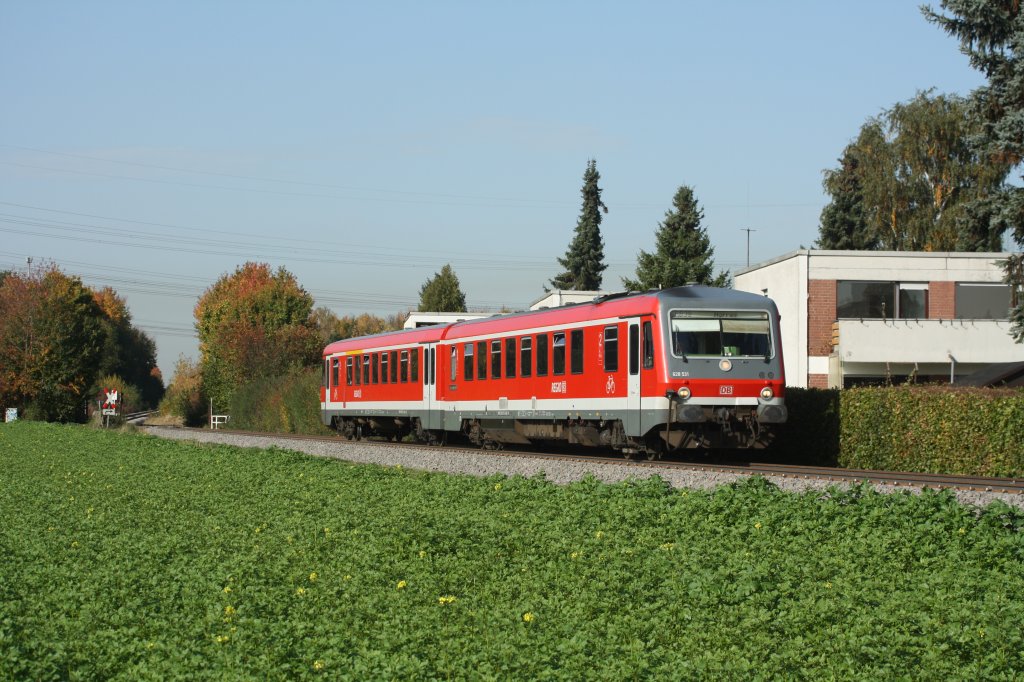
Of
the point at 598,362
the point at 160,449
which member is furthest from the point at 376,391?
the point at 598,362

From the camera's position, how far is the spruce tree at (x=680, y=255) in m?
72.4

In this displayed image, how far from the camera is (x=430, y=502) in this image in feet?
55.1

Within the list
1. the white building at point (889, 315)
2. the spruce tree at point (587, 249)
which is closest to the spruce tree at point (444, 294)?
the spruce tree at point (587, 249)

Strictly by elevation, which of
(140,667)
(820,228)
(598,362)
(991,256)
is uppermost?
(820,228)

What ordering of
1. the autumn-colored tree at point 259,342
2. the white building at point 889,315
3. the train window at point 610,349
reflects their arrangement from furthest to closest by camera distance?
the autumn-colored tree at point 259,342, the white building at point 889,315, the train window at point 610,349

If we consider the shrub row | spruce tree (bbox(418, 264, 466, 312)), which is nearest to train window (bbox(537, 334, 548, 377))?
the shrub row

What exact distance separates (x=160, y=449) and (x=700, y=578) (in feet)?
82.7

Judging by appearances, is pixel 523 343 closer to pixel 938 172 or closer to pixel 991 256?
pixel 991 256

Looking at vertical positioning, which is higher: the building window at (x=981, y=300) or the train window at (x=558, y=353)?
the building window at (x=981, y=300)

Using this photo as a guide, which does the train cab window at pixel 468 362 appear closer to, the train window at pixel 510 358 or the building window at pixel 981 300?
the train window at pixel 510 358

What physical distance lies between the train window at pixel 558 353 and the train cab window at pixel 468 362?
4.67 m

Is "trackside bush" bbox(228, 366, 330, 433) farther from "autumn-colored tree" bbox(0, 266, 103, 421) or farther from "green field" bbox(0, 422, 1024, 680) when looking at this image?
"green field" bbox(0, 422, 1024, 680)

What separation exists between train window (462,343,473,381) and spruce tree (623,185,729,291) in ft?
135

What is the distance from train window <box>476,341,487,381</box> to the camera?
29.9 meters
